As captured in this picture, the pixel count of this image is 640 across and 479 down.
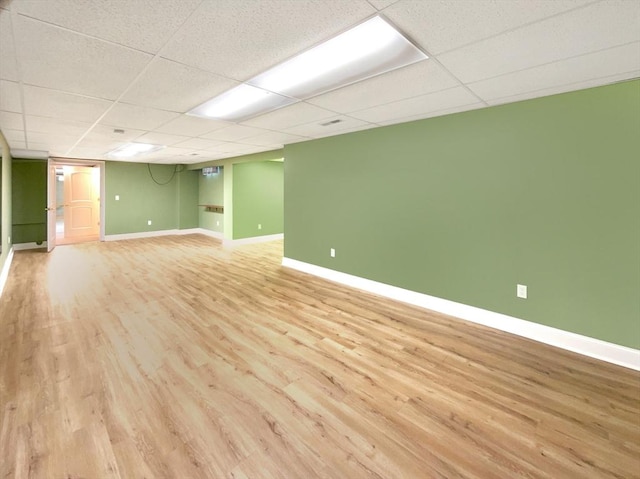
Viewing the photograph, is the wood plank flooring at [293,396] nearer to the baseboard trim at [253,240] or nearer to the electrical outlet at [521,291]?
the electrical outlet at [521,291]

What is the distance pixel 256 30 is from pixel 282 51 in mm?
262

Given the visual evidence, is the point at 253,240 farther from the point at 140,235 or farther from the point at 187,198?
the point at 140,235

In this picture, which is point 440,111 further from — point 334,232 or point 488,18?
point 334,232

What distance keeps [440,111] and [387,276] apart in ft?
6.82

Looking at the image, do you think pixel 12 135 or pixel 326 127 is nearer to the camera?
pixel 326 127

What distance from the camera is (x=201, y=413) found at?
1840 millimetres

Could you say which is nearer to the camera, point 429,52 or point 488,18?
point 488,18

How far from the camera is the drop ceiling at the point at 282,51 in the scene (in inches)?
57.7

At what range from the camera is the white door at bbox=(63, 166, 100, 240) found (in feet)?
26.9

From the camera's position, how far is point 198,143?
5113mm

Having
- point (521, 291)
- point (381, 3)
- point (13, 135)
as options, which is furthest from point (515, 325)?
point (13, 135)

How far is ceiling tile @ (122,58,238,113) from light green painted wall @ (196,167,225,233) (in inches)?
233

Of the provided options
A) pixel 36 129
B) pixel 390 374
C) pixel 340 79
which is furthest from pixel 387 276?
pixel 36 129

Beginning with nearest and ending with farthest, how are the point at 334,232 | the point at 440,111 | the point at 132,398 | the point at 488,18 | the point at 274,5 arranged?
the point at 274,5 → the point at 488,18 → the point at 132,398 → the point at 440,111 → the point at 334,232
